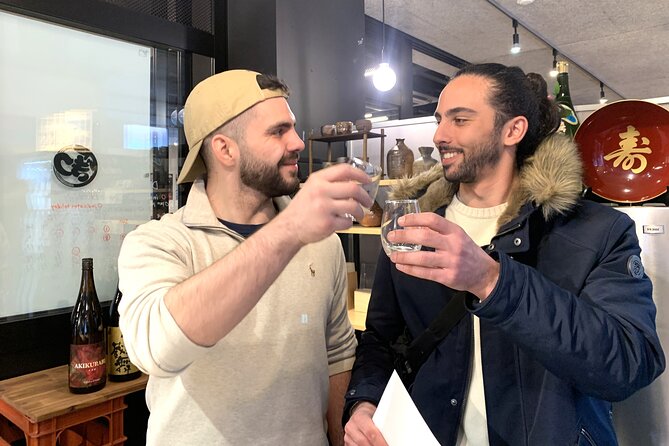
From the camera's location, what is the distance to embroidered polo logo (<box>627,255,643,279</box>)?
1.09 meters

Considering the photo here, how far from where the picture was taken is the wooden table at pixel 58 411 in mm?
1672

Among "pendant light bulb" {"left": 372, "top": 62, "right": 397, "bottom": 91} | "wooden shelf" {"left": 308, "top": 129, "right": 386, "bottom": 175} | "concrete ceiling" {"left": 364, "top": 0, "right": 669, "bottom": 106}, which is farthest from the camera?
"concrete ceiling" {"left": 364, "top": 0, "right": 669, "bottom": 106}

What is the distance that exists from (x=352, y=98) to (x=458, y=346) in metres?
2.25

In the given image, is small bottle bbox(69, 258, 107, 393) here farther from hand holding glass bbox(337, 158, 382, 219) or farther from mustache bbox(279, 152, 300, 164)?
hand holding glass bbox(337, 158, 382, 219)

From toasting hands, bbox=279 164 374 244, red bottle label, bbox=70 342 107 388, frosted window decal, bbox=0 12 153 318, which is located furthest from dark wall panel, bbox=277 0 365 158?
toasting hands, bbox=279 164 374 244

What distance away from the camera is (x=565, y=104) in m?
1.97

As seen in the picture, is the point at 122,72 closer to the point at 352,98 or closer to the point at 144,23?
the point at 144,23

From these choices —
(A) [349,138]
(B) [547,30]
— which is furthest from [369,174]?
(B) [547,30]

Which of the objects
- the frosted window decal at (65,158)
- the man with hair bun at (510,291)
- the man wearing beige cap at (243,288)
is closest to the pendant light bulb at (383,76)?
the frosted window decal at (65,158)

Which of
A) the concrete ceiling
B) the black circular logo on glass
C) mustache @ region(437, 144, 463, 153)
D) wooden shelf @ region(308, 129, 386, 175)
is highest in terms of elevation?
the concrete ceiling

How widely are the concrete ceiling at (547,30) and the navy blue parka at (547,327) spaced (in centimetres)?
380

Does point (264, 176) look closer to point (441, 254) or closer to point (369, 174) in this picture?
point (369, 174)

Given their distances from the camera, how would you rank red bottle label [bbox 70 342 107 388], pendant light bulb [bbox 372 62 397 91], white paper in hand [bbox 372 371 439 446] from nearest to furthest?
→ white paper in hand [bbox 372 371 439 446] < red bottle label [bbox 70 342 107 388] < pendant light bulb [bbox 372 62 397 91]

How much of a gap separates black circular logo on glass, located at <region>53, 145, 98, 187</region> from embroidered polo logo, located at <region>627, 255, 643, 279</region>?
223cm
